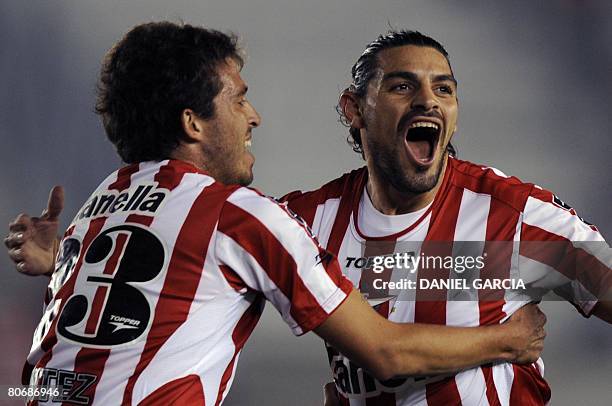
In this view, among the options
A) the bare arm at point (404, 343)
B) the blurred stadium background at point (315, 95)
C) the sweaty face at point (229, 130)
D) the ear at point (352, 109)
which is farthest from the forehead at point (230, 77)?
the blurred stadium background at point (315, 95)

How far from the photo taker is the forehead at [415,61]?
2438 millimetres

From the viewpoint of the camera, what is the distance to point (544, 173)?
4730mm

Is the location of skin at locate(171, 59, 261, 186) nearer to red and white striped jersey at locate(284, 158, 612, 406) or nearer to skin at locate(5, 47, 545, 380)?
skin at locate(5, 47, 545, 380)

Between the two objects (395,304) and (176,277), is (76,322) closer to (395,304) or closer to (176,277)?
(176,277)

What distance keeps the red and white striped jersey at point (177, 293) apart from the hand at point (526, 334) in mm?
526

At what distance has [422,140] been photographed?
263cm

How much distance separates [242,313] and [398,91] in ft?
3.07

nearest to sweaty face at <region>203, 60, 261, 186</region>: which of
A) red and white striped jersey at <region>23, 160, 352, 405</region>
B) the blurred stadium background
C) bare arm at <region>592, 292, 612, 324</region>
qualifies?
red and white striped jersey at <region>23, 160, 352, 405</region>

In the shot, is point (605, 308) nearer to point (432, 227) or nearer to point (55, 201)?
point (432, 227)

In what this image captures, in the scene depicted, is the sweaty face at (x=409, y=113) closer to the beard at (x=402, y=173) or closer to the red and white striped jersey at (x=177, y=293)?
the beard at (x=402, y=173)

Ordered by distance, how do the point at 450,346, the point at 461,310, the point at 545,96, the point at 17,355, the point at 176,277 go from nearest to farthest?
1. the point at 176,277
2. the point at 450,346
3. the point at 461,310
4. the point at 17,355
5. the point at 545,96

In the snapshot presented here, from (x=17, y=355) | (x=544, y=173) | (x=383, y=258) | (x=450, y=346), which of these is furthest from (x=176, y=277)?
(x=544, y=173)

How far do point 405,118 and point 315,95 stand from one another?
8.03ft

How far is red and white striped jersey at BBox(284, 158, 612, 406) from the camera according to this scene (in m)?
2.19
